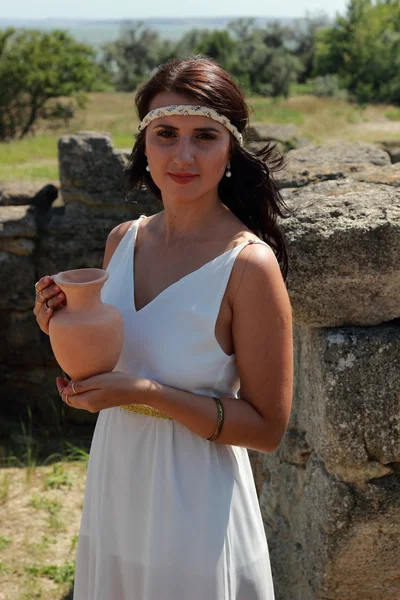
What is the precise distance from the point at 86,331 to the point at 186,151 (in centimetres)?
53

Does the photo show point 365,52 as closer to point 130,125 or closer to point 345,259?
point 130,125

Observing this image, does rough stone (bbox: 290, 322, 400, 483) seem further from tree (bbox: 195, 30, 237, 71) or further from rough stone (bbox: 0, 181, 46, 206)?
tree (bbox: 195, 30, 237, 71)

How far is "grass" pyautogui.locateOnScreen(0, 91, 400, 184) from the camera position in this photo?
47.2 ft

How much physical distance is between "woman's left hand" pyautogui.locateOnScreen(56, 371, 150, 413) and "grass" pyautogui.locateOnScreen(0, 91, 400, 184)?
9067 millimetres

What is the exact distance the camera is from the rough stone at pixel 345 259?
8.11 ft

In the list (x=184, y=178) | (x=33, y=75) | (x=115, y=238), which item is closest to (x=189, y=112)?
(x=184, y=178)

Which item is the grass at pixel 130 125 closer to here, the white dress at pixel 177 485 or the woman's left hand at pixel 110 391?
the white dress at pixel 177 485

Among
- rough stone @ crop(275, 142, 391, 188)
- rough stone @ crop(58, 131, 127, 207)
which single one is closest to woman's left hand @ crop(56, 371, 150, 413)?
rough stone @ crop(275, 142, 391, 188)

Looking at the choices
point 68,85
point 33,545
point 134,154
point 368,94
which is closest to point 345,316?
point 134,154

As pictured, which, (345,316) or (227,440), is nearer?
(227,440)

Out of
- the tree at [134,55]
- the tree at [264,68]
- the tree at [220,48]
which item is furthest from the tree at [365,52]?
the tree at [134,55]

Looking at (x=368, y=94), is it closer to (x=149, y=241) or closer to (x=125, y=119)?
(x=125, y=119)

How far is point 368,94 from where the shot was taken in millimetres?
30797

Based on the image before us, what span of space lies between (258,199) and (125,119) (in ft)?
70.7
